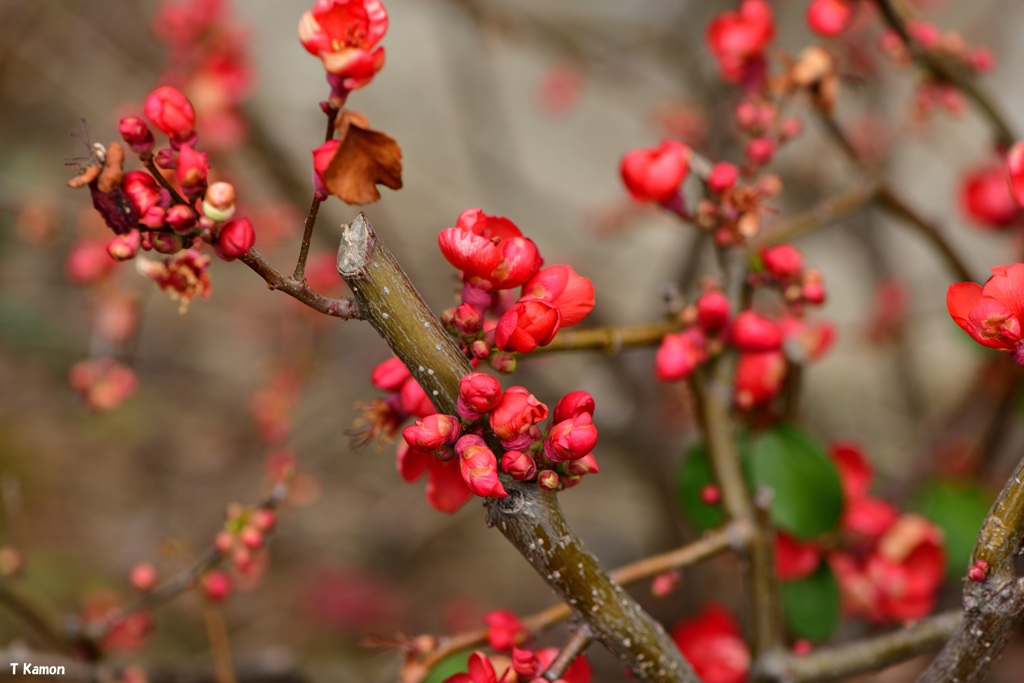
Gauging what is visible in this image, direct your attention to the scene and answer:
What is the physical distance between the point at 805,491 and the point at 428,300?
873 millimetres

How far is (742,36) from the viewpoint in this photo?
100 cm

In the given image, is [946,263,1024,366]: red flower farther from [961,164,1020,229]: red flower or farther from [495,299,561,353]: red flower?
[961,164,1020,229]: red flower

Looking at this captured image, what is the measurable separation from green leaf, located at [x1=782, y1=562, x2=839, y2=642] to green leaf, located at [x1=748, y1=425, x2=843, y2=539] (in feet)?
0.31

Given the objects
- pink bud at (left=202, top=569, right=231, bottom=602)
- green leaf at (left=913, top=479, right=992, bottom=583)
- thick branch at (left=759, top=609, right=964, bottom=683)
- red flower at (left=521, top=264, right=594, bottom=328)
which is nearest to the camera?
red flower at (left=521, top=264, right=594, bottom=328)

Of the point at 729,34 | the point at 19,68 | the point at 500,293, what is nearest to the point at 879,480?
the point at 729,34

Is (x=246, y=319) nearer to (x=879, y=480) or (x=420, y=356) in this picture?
(x=879, y=480)

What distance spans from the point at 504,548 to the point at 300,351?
36.9 inches

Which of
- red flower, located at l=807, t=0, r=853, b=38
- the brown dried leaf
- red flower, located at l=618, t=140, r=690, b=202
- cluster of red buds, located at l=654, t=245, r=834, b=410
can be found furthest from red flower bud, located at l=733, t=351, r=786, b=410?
the brown dried leaf

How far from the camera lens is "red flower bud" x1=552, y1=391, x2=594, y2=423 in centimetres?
64

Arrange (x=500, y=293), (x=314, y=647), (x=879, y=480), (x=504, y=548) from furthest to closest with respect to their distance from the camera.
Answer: (x=504, y=548)
(x=314, y=647)
(x=879, y=480)
(x=500, y=293)

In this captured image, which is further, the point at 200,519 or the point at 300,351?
the point at 200,519

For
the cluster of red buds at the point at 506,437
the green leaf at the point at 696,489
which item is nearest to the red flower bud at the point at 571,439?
the cluster of red buds at the point at 506,437

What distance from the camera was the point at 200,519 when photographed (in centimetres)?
230

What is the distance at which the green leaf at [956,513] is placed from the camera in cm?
128
